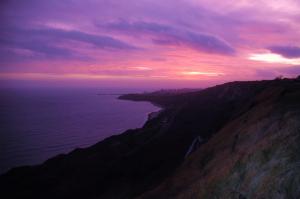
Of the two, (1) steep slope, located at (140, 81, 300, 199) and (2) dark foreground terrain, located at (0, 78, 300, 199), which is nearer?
(1) steep slope, located at (140, 81, 300, 199)

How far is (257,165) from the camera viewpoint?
11969 mm

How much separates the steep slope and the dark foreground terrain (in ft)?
0.13

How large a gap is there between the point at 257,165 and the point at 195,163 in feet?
29.6

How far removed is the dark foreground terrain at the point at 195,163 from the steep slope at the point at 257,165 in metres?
0.04

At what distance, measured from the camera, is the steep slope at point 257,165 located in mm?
10281

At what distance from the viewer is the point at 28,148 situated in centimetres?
5875

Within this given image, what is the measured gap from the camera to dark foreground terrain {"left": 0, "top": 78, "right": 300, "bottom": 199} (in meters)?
11.4

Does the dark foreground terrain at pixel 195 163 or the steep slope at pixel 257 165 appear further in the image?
the dark foreground terrain at pixel 195 163

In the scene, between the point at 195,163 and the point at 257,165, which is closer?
the point at 257,165

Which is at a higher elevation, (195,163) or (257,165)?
(257,165)

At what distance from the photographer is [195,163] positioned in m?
20.7

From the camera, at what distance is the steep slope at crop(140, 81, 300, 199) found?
33.7ft

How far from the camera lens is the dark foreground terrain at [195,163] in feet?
37.5

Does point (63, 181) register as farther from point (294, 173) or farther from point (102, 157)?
point (294, 173)
